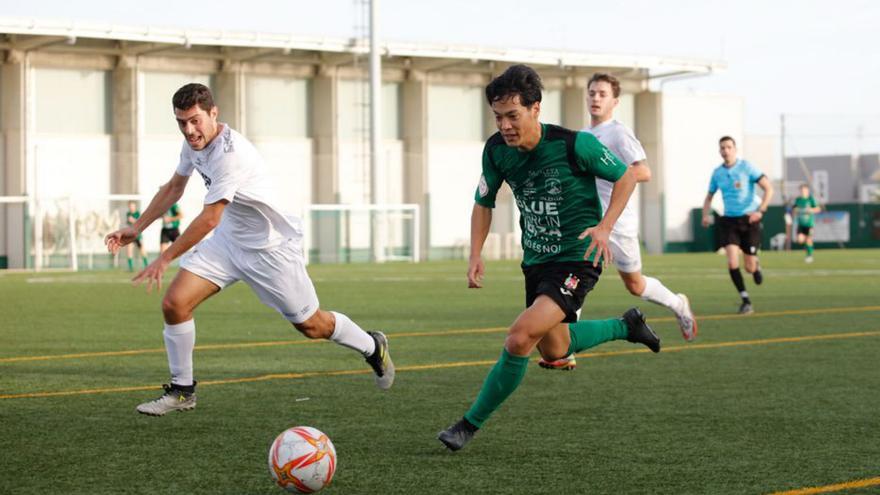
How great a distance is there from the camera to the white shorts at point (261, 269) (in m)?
8.81

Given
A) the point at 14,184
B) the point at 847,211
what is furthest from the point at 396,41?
the point at 847,211

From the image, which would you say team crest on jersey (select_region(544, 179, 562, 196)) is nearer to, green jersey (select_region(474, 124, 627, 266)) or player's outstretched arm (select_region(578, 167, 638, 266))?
green jersey (select_region(474, 124, 627, 266))

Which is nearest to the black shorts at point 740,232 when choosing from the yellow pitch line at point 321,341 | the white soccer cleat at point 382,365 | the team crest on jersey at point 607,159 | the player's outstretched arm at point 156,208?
the yellow pitch line at point 321,341

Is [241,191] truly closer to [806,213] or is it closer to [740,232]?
[740,232]

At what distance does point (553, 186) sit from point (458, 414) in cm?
176

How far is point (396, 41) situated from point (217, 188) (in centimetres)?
4142

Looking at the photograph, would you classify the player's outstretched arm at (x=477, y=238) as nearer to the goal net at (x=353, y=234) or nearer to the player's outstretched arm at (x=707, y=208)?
the player's outstretched arm at (x=707, y=208)

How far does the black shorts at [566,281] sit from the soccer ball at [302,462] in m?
1.63

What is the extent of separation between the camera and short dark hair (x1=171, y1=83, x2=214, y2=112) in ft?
26.8

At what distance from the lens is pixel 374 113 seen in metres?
44.4

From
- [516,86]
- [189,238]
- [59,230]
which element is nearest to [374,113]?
[59,230]

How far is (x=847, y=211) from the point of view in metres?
55.6

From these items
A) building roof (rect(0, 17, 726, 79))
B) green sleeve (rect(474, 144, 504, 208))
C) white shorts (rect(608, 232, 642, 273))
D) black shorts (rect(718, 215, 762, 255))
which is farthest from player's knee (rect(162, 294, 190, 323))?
building roof (rect(0, 17, 726, 79))

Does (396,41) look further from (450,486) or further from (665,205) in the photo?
(450,486)
